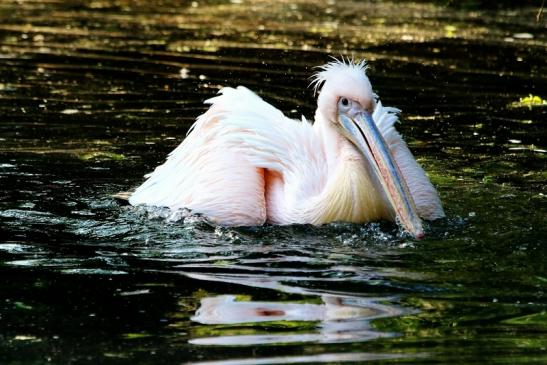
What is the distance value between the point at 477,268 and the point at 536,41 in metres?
9.19

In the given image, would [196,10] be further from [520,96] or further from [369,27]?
[520,96]

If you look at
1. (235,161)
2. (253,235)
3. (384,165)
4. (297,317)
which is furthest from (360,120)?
(297,317)

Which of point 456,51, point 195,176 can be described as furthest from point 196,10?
point 195,176

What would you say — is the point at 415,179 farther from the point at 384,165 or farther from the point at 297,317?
the point at 297,317

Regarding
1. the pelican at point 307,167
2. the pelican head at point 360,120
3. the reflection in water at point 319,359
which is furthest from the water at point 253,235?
the pelican head at point 360,120

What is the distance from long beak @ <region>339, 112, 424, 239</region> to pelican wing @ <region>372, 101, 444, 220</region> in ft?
1.22

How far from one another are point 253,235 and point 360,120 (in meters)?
0.95

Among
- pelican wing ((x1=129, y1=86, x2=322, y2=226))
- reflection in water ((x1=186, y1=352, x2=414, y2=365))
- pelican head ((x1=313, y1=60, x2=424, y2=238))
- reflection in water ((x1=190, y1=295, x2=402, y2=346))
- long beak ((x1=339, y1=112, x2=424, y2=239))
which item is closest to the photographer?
reflection in water ((x1=186, y1=352, x2=414, y2=365))

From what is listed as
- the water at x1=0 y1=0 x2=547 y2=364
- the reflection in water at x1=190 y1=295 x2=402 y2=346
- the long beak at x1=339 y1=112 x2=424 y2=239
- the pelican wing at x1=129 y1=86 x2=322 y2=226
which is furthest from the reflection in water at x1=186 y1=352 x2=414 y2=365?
the pelican wing at x1=129 y1=86 x2=322 y2=226

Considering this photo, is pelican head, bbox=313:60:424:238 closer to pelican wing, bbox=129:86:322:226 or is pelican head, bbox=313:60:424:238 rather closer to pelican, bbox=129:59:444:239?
pelican, bbox=129:59:444:239

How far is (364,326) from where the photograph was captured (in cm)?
479

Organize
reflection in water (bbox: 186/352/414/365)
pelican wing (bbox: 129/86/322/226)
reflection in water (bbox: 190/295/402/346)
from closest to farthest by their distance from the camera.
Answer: reflection in water (bbox: 186/352/414/365)
reflection in water (bbox: 190/295/402/346)
pelican wing (bbox: 129/86/322/226)

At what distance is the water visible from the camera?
15.4 feet

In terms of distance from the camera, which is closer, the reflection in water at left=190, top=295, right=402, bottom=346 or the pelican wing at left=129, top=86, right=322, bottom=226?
the reflection in water at left=190, top=295, right=402, bottom=346
